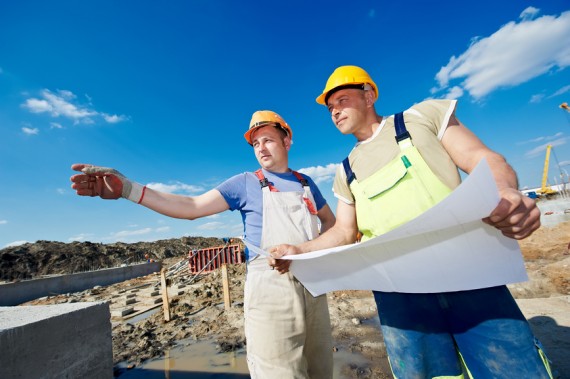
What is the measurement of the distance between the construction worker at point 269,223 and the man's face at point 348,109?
614 millimetres

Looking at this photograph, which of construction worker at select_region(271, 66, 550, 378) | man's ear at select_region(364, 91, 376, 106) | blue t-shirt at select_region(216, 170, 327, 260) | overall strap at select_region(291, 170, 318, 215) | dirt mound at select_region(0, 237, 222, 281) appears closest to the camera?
construction worker at select_region(271, 66, 550, 378)

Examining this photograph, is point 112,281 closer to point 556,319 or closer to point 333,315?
point 333,315

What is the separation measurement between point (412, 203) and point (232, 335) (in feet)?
20.3

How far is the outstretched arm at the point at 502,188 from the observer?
0.93 m

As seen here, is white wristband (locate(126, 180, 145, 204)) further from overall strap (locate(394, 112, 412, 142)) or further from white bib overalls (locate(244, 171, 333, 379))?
overall strap (locate(394, 112, 412, 142))

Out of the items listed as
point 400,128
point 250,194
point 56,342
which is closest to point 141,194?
point 250,194

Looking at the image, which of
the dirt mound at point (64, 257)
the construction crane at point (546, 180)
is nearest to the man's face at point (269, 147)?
the dirt mound at point (64, 257)

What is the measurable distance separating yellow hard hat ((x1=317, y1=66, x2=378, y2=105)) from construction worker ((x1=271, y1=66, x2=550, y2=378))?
12 mm

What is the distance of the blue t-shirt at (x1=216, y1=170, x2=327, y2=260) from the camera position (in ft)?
6.56

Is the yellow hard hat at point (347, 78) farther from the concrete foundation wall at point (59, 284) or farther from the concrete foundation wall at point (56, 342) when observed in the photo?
the concrete foundation wall at point (59, 284)

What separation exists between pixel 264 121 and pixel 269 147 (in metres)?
0.21

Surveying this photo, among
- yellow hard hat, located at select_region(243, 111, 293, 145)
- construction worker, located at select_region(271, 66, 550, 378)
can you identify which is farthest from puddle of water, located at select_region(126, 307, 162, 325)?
construction worker, located at select_region(271, 66, 550, 378)

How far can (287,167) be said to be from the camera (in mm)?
2365

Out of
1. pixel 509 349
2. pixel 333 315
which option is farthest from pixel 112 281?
pixel 509 349
